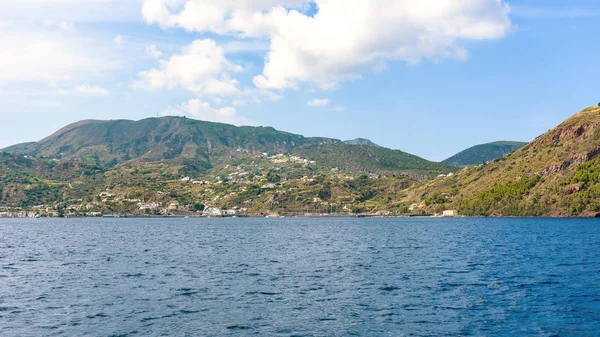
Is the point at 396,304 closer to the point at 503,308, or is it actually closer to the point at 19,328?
the point at 503,308

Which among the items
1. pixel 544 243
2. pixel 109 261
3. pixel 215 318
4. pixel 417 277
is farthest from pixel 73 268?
pixel 544 243

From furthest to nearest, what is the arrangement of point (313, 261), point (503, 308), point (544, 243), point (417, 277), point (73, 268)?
point (544, 243), point (313, 261), point (73, 268), point (417, 277), point (503, 308)

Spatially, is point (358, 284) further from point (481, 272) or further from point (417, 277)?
point (481, 272)

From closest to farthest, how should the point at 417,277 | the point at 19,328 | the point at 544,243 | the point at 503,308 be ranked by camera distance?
the point at 19,328 → the point at 503,308 → the point at 417,277 → the point at 544,243

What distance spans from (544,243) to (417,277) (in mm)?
65872

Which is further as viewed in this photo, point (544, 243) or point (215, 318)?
point (544, 243)

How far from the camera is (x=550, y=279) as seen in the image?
64.9 metres

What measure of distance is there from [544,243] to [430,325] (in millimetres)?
89637

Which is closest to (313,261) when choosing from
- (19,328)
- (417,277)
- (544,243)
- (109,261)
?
(417,277)

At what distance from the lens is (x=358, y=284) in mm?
62250

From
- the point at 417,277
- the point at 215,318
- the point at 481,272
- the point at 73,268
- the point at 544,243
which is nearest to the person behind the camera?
the point at 215,318

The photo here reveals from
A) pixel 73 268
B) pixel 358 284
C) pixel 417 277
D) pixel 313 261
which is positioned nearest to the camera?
pixel 358 284

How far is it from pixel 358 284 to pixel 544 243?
75351mm

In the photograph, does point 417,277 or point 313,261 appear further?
point 313,261
